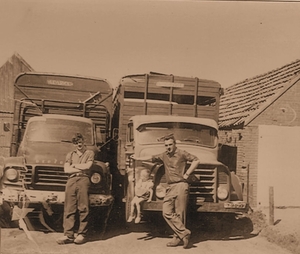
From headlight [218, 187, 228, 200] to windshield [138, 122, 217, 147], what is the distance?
3.64 ft

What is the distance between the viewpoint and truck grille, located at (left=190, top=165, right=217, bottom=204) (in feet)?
22.8

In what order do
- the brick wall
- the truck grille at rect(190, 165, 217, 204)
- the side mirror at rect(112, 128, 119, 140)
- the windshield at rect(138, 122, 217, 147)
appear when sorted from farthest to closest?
the brick wall → the side mirror at rect(112, 128, 119, 140) → the windshield at rect(138, 122, 217, 147) → the truck grille at rect(190, 165, 217, 204)

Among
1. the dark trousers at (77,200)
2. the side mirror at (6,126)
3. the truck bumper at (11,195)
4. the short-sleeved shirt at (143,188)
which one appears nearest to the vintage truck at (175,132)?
the short-sleeved shirt at (143,188)

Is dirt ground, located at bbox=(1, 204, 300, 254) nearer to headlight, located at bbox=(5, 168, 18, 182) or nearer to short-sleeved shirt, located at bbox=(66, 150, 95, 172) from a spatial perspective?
headlight, located at bbox=(5, 168, 18, 182)

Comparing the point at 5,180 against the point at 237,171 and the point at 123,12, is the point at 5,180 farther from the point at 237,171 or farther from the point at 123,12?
the point at 237,171

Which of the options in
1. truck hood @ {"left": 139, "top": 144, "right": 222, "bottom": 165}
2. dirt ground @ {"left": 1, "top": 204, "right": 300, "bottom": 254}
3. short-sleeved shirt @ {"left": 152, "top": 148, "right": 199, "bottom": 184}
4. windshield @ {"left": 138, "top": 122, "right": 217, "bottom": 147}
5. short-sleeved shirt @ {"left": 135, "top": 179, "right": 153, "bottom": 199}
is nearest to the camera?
dirt ground @ {"left": 1, "top": 204, "right": 300, "bottom": 254}

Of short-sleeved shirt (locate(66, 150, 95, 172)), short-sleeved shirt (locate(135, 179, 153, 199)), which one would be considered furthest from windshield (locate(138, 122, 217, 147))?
short-sleeved shirt (locate(66, 150, 95, 172))

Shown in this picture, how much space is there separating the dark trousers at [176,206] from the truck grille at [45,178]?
1.84 metres

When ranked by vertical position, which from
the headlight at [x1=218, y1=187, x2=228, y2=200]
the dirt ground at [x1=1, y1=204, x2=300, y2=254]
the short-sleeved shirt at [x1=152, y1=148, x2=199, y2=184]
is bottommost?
the dirt ground at [x1=1, y1=204, x2=300, y2=254]

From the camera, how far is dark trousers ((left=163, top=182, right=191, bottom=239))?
6.43m

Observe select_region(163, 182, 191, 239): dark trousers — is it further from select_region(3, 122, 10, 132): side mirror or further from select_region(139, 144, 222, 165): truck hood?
select_region(3, 122, 10, 132): side mirror

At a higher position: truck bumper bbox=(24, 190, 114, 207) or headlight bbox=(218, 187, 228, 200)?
headlight bbox=(218, 187, 228, 200)

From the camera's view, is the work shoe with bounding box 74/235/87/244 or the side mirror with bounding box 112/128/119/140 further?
the side mirror with bounding box 112/128/119/140

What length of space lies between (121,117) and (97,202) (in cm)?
251
